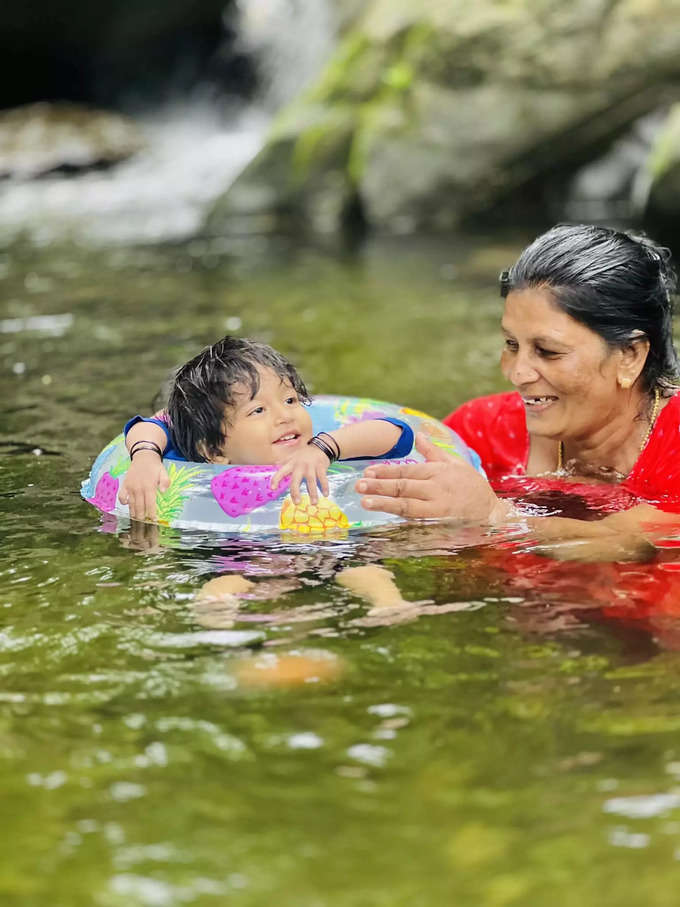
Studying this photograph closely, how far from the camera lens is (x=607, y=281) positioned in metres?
3.99

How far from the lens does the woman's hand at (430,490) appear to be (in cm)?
398

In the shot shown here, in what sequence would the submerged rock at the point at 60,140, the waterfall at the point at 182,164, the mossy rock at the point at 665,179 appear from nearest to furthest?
1. the mossy rock at the point at 665,179
2. the waterfall at the point at 182,164
3. the submerged rock at the point at 60,140

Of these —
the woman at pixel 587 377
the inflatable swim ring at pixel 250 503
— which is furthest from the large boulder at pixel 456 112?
the inflatable swim ring at pixel 250 503

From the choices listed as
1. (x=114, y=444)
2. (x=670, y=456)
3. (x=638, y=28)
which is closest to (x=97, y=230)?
(x=638, y=28)

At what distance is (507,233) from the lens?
11.9 metres

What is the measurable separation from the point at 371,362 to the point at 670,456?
309cm

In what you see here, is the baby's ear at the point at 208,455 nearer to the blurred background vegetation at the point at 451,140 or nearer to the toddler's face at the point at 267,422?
the toddler's face at the point at 267,422

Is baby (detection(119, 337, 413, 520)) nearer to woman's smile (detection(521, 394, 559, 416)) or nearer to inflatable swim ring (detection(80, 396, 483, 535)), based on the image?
inflatable swim ring (detection(80, 396, 483, 535))

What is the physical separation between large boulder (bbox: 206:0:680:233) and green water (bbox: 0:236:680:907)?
8.22m

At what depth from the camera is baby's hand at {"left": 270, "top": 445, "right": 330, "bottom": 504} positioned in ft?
13.1

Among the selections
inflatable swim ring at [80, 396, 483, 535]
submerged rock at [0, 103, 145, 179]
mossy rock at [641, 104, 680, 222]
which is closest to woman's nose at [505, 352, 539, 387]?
inflatable swim ring at [80, 396, 483, 535]

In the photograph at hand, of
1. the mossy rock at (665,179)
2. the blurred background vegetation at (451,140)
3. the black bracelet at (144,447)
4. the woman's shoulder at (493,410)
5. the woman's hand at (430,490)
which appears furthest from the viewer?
the blurred background vegetation at (451,140)

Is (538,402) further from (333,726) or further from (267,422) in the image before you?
(333,726)

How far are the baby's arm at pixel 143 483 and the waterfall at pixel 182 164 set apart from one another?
851cm
